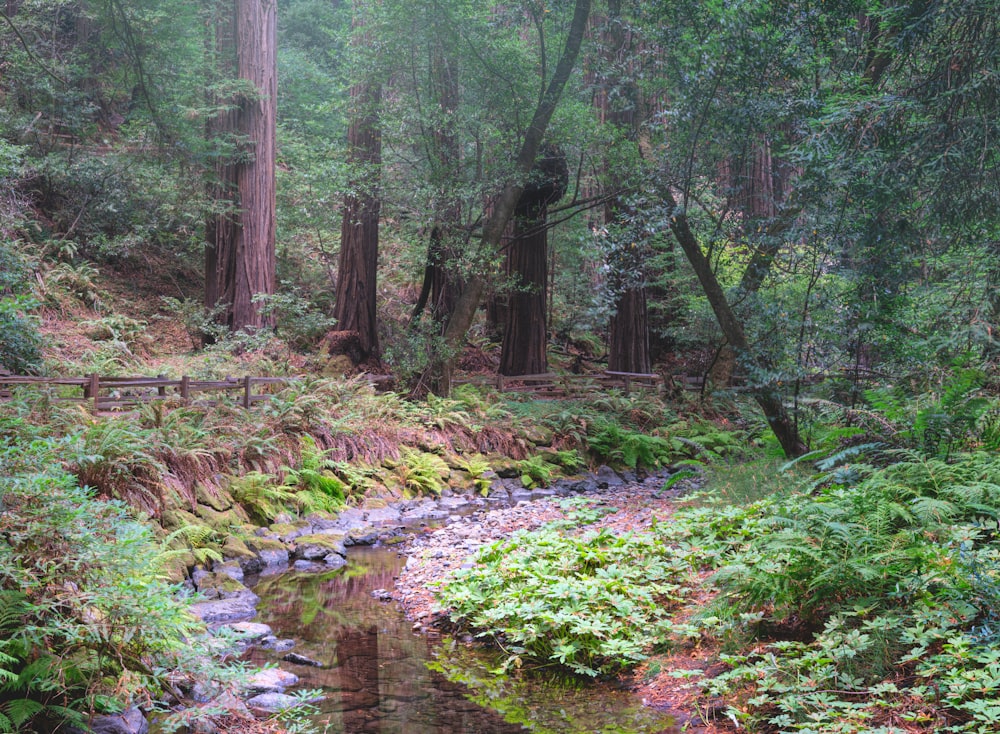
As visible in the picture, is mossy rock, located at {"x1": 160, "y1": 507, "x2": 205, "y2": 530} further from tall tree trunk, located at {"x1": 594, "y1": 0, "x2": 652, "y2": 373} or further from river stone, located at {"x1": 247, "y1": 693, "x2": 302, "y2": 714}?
tall tree trunk, located at {"x1": 594, "y1": 0, "x2": 652, "y2": 373}

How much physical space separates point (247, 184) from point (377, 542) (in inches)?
329

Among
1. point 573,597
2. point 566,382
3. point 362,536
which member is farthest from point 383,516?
point 566,382

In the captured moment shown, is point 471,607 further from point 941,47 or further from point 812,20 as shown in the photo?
point 812,20

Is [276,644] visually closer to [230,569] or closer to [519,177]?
[230,569]

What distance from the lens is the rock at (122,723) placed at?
377 cm

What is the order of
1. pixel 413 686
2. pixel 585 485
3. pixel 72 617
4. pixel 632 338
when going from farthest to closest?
pixel 632 338
pixel 585 485
pixel 413 686
pixel 72 617

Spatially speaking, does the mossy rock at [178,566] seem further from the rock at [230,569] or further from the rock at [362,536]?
the rock at [362,536]

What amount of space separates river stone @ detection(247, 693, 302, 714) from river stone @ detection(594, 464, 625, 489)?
869 cm

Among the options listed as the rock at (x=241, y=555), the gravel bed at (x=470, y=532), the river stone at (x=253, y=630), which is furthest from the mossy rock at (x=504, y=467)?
the river stone at (x=253, y=630)

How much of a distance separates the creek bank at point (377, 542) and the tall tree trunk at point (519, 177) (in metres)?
3.04

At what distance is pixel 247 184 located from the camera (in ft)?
47.1

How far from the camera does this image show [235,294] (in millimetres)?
14406

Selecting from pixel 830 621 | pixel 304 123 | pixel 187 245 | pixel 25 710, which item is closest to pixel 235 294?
pixel 187 245

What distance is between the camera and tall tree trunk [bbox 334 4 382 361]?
14.1m
